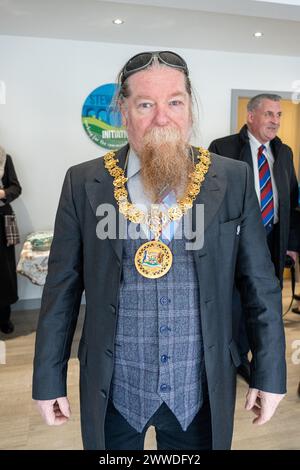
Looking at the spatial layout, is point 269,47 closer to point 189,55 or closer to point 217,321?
point 189,55

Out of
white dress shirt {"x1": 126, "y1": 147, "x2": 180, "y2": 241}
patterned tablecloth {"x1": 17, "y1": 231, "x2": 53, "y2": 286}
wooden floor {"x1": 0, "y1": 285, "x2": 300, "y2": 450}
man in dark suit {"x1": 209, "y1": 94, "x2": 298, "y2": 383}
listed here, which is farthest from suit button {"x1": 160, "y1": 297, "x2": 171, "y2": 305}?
patterned tablecloth {"x1": 17, "y1": 231, "x2": 53, "y2": 286}

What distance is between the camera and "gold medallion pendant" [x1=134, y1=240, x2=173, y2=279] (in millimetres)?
893

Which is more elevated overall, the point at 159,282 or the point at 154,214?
the point at 154,214

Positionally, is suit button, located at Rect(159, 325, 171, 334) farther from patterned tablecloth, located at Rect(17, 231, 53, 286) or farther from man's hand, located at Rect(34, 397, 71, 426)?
patterned tablecloth, located at Rect(17, 231, 53, 286)

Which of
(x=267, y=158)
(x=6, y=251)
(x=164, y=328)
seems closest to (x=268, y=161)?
(x=267, y=158)

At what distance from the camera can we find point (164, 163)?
3.04 ft

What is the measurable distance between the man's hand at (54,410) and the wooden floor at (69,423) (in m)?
0.94

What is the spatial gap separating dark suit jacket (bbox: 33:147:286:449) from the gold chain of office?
0.07 feet

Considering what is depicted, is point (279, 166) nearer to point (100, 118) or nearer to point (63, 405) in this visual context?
point (100, 118)

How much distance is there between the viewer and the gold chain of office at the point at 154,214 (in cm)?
90

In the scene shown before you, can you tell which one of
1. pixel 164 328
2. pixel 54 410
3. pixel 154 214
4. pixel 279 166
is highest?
pixel 279 166

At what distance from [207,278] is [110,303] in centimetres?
25

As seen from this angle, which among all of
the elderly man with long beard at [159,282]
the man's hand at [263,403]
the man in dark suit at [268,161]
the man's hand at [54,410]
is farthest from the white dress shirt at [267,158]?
the man's hand at [54,410]

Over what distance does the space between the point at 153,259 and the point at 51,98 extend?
2.93m
